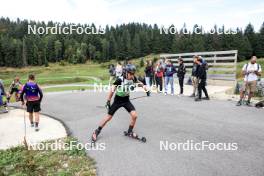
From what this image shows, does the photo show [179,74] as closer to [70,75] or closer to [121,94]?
[121,94]

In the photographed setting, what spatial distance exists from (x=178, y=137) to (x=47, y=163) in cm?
330

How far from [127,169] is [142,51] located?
115 meters

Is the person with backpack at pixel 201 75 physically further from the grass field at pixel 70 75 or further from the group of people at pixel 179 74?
the grass field at pixel 70 75

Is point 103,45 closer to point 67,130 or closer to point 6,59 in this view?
point 6,59

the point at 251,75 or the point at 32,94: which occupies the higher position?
the point at 251,75

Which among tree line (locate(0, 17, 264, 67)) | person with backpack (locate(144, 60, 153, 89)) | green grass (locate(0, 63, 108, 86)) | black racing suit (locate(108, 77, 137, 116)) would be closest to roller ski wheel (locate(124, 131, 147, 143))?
black racing suit (locate(108, 77, 137, 116))

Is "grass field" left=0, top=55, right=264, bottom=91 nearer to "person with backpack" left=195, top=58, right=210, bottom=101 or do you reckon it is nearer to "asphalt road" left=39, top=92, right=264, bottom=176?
"person with backpack" left=195, top=58, right=210, bottom=101

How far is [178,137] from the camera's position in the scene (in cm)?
702

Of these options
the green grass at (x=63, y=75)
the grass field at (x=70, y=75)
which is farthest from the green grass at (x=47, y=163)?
the green grass at (x=63, y=75)

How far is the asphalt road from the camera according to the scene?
5098mm

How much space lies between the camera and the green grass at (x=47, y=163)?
17.8ft

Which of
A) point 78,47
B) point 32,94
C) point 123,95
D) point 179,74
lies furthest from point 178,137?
point 78,47

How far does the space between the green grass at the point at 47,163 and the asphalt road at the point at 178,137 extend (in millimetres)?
290

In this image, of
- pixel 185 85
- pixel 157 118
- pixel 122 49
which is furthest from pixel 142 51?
pixel 157 118
